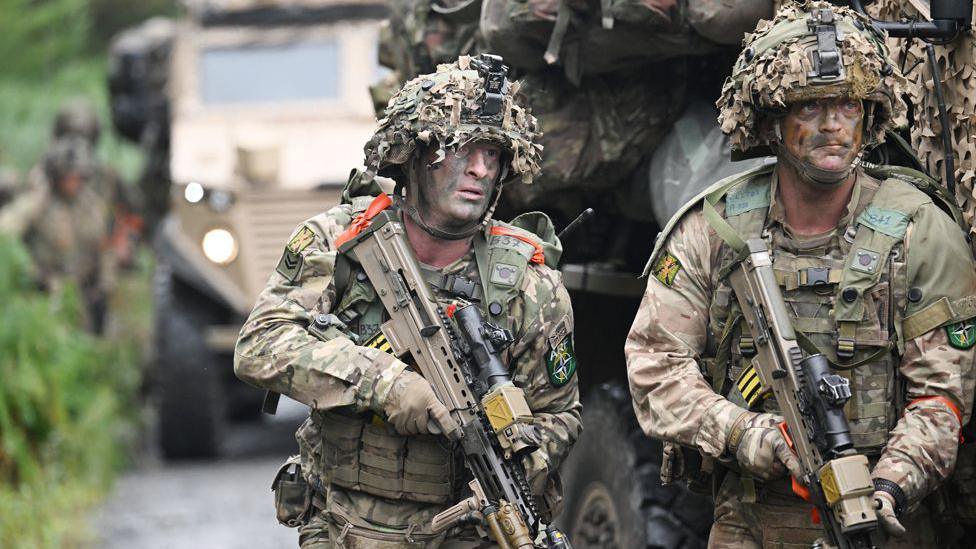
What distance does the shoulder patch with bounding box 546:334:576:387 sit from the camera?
4.75 metres

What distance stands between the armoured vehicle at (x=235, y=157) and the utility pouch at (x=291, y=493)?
568 cm

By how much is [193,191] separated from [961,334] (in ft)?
23.0

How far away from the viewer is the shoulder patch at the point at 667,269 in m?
4.61

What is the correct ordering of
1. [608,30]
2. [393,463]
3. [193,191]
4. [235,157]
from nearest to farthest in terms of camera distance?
1. [393,463]
2. [608,30]
3. [193,191]
4. [235,157]

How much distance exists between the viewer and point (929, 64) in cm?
482

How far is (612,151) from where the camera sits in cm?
585

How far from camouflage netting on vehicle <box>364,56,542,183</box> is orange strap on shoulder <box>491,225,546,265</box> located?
0.14 metres

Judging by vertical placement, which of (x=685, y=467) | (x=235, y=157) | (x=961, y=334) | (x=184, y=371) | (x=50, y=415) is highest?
(x=961, y=334)

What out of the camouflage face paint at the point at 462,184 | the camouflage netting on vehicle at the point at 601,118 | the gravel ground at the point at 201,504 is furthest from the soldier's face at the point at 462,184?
the gravel ground at the point at 201,504

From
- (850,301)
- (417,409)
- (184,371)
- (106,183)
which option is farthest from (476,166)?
(106,183)

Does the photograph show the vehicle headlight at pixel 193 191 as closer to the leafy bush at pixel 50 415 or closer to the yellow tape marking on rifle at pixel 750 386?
the leafy bush at pixel 50 415

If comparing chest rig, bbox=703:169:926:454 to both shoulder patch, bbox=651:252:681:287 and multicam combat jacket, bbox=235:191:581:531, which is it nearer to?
shoulder patch, bbox=651:252:681:287

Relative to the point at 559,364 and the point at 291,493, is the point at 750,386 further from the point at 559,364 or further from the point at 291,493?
the point at 291,493

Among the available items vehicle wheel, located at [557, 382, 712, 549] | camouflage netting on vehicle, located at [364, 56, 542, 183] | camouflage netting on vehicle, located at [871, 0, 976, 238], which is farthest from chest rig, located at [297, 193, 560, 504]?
vehicle wheel, located at [557, 382, 712, 549]
